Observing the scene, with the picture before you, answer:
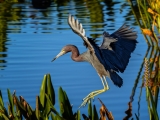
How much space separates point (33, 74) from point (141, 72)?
1.61 metres

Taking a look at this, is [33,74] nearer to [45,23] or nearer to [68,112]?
[68,112]

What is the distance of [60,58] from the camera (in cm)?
1069

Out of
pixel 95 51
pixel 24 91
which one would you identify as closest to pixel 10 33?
pixel 24 91

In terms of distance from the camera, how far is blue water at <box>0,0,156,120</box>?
27.1 feet

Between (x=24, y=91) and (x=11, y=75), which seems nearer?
(x=24, y=91)

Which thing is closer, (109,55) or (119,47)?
(109,55)

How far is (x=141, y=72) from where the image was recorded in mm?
9703

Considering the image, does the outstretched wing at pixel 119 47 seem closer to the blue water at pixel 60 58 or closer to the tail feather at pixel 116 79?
the tail feather at pixel 116 79

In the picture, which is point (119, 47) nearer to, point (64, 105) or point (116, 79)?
point (116, 79)

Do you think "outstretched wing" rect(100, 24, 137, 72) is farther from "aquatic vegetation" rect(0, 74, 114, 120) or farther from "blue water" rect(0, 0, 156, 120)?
"aquatic vegetation" rect(0, 74, 114, 120)

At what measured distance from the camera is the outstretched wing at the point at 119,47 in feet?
24.8

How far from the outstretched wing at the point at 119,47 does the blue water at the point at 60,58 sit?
0.50 meters

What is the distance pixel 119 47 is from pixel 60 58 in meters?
2.87

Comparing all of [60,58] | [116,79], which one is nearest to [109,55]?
[116,79]
